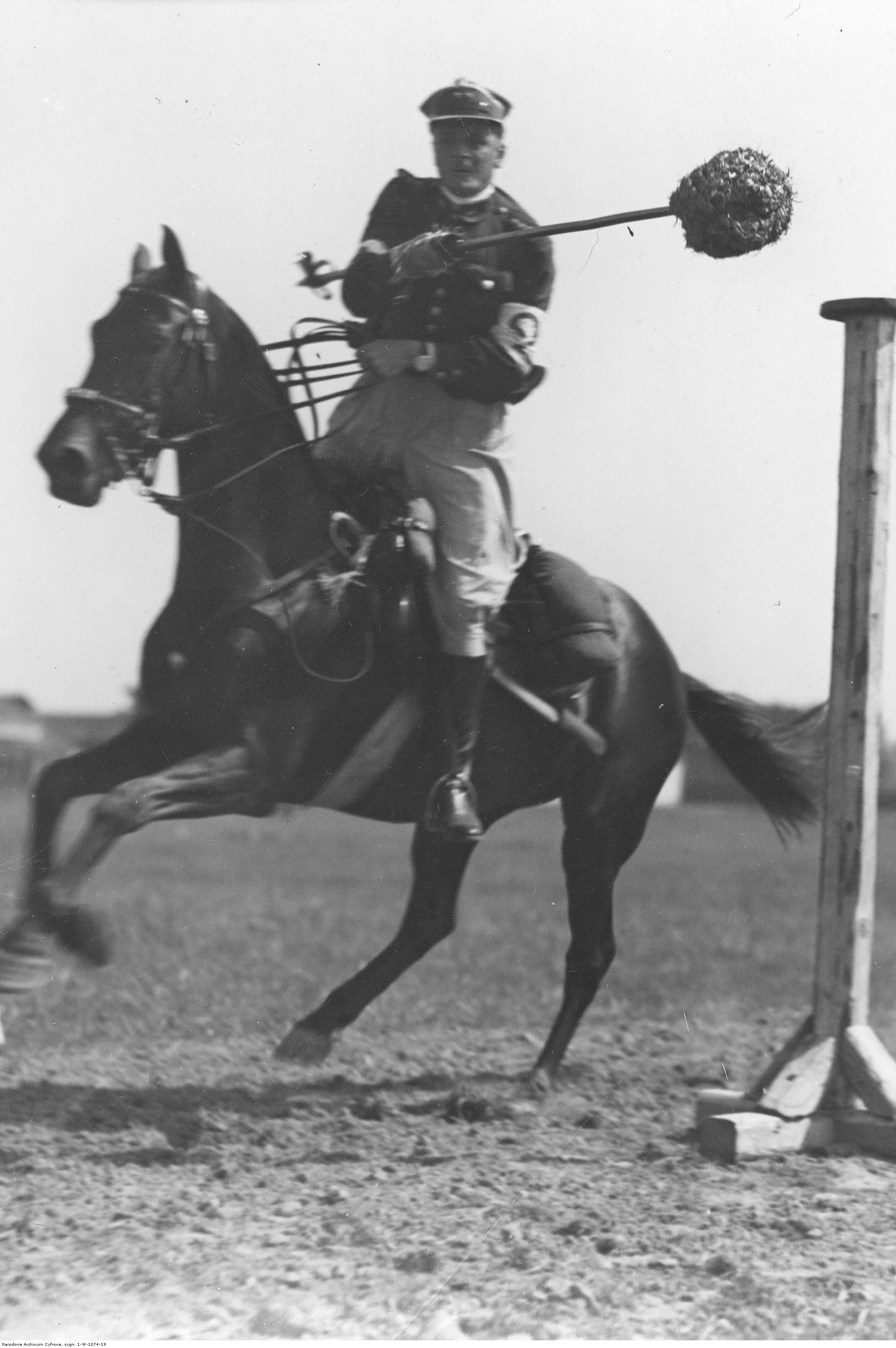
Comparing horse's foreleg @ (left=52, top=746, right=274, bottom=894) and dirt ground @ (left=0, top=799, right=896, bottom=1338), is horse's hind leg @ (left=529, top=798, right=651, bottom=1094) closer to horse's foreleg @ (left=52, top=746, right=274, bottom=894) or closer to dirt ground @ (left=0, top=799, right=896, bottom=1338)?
dirt ground @ (left=0, top=799, right=896, bottom=1338)

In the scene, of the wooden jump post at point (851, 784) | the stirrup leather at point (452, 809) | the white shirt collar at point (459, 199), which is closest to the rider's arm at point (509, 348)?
the white shirt collar at point (459, 199)

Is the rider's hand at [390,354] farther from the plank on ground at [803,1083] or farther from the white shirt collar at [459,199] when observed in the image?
the plank on ground at [803,1083]

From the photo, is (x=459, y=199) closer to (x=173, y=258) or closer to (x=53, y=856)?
(x=173, y=258)

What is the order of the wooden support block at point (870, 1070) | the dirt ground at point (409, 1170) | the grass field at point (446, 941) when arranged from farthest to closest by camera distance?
1. the grass field at point (446, 941)
2. the wooden support block at point (870, 1070)
3. the dirt ground at point (409, 1170)

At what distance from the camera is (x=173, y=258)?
488 cm

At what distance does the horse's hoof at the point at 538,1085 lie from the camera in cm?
595

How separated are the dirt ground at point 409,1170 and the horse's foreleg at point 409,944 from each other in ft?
0.84

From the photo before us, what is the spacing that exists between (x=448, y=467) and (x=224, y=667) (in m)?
0.91

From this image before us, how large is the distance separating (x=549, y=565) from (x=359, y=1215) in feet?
6.78

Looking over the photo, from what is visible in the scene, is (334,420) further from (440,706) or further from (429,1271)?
(429,1271)

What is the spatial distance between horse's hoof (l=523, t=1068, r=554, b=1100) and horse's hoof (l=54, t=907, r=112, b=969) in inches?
68.5

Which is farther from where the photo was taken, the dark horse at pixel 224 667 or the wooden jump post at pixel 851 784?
the wooden jump post at pixel 851 784

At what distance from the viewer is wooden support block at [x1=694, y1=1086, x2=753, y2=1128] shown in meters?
5.45

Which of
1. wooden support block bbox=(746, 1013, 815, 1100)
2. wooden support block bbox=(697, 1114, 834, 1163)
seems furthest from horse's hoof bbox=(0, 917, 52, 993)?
wooden support block bbox=(746, 1013, 815, 1100)
